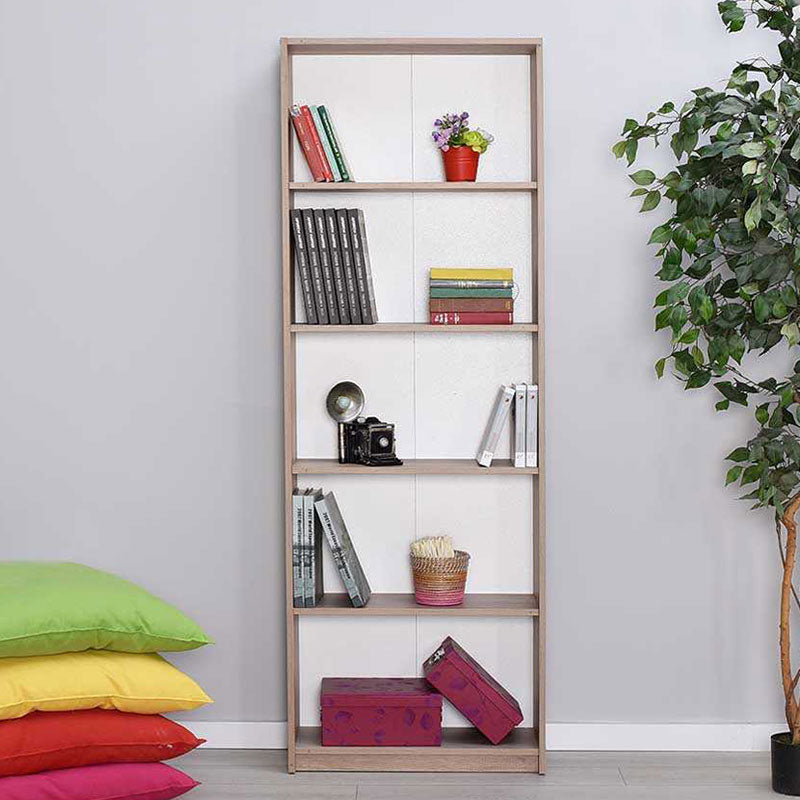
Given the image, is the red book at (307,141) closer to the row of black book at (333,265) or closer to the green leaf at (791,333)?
the row of black book at (333,265)

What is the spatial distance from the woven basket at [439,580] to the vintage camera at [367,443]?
0.98 feet

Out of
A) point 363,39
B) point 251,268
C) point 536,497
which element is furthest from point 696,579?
point 363,39

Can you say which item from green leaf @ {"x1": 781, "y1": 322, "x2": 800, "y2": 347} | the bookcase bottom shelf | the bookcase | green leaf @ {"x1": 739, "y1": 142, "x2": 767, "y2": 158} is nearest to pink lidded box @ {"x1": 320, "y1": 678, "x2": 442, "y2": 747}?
the bookcase bottom shelf

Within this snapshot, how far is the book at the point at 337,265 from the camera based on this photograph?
3.11 metres

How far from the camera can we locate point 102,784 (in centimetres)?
271

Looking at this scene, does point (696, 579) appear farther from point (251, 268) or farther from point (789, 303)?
point (251, 268)

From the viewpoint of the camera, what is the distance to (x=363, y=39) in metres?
3.09

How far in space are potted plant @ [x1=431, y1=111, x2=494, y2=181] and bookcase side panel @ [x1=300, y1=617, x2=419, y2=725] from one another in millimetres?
1288

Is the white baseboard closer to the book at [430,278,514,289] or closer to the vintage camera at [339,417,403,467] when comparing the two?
the vintage camera at [339,417,403,467]

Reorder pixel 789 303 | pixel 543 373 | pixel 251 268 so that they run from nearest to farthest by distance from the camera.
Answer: pixel 789 303
pixel 543 373
pixel 251 268

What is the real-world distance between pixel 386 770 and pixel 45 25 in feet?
7.59

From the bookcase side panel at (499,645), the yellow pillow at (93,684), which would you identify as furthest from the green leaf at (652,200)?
the yellow pillow at (93,684)

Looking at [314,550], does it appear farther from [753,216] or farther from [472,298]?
[753,216]

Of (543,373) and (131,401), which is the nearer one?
(543,373)
